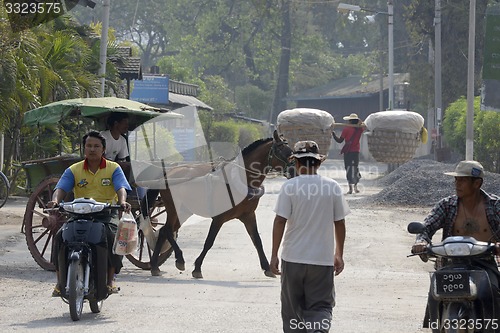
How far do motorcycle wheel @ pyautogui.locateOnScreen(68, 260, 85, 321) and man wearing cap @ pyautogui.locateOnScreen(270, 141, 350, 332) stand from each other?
2.38m

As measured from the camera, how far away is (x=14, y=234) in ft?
57.9

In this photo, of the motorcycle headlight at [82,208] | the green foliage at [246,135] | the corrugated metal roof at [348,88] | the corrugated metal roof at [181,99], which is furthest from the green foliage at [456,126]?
the corrugated metal roof at [348,88]

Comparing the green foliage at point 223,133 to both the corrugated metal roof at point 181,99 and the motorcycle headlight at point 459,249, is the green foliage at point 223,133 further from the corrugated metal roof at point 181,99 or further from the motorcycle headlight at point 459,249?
the motorcycle headlight at point 459,249

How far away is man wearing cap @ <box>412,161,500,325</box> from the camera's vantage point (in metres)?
8.00

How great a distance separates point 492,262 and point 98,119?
26.5 ft

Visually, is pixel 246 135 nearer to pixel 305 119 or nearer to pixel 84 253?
pixel 305 119

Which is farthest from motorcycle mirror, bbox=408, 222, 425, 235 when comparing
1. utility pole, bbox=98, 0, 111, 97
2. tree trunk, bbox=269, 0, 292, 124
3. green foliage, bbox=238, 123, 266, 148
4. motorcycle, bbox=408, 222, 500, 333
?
tree trunk, bbox=269, 0, 292, 124

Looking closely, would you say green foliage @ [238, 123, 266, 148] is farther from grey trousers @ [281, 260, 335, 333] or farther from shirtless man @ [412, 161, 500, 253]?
grey trousers @ [281, 260, 335, 333]

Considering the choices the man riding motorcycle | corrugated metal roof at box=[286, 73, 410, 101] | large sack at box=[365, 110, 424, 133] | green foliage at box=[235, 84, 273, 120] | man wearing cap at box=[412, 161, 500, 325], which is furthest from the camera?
green foliage at box=[235, 84, 273, 120]

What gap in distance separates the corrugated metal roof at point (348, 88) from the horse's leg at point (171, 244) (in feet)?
175

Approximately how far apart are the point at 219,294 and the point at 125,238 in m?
2.08

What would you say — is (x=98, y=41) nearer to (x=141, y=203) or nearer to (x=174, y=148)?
(x=174, y=148)

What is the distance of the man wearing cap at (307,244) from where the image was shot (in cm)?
779

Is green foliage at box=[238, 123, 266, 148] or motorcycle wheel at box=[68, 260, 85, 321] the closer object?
motorcycle wheel at box=[68, 260, 85, 321]
